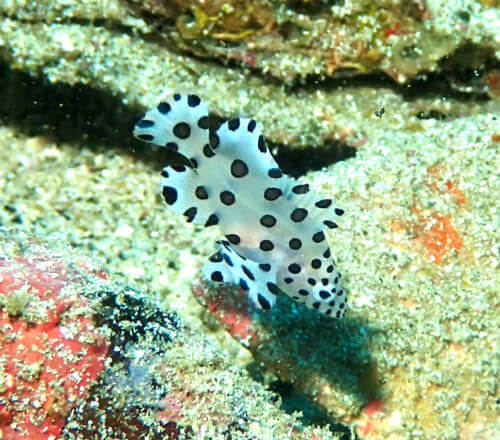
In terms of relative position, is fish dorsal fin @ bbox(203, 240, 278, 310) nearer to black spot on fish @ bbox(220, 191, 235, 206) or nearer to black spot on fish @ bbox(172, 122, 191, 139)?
black spot on fish @ bbox(220, 191, 235, 206)

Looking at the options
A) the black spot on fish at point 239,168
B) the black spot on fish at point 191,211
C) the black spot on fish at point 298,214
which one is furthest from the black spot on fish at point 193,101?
the black spot on fish at point 298,214

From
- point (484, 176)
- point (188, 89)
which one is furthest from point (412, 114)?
point (188, 89)

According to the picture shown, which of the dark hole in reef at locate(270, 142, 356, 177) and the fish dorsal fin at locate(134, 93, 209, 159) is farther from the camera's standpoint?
the dark hole in reef at locate(270, 142, 356, 177)

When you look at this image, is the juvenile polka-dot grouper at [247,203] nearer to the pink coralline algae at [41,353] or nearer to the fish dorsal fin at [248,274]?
the fish dorsal fin at [248,274]

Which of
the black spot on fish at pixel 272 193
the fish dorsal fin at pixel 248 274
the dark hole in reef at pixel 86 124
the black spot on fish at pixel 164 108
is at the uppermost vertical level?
the black spot on fish at pixel 164 108

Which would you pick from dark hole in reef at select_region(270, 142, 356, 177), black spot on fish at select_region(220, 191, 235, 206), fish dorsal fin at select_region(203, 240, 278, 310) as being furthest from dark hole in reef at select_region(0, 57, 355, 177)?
black spot on fish at select_region(220, 191, 235, 206)

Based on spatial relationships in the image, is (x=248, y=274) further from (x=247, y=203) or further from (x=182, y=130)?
(x=182, y=130)

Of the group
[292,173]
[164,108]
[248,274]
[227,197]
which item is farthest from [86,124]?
[248,274]

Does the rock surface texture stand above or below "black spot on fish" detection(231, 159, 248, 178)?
below

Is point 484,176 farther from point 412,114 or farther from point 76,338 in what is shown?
point 76,338
